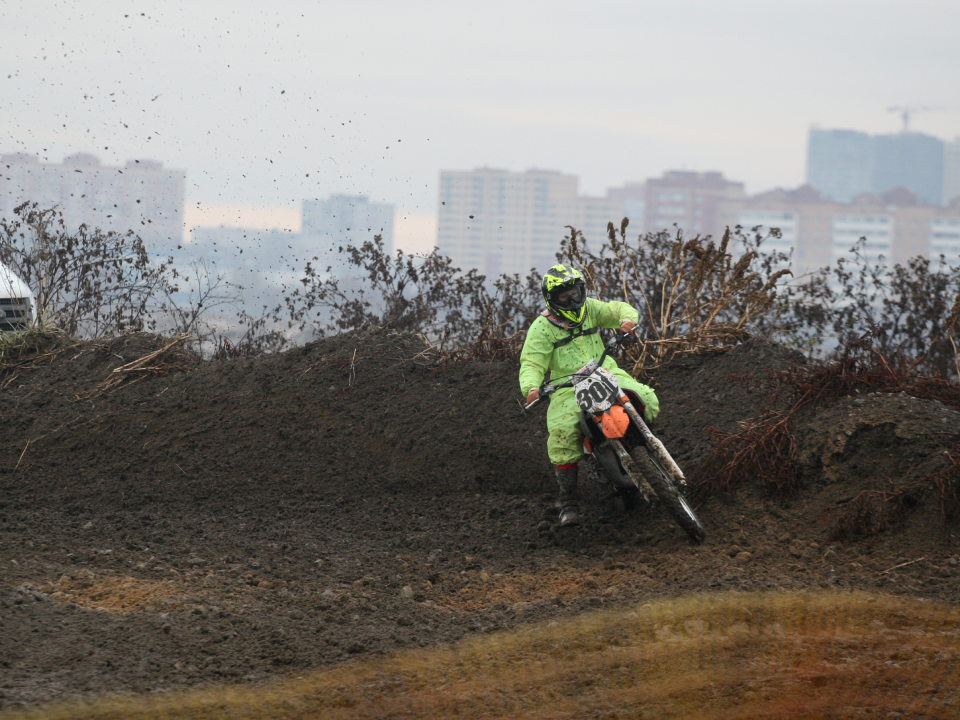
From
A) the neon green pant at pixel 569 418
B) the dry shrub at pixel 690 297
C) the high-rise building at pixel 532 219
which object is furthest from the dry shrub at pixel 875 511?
the high-rise building at pixel 532 219

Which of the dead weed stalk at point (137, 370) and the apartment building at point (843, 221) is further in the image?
the apartment building at point (843, 221)

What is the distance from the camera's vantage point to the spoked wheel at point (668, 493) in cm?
550

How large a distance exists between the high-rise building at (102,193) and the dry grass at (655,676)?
862 centimetres

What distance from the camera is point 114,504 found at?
7.37 metres

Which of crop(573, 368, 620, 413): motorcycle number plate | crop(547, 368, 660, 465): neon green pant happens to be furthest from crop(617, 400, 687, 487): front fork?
crop(547, 368, 660, 465): neon green pant

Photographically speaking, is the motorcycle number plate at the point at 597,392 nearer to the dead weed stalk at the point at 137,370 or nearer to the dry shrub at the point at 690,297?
the dry shrub at the point at 690,297

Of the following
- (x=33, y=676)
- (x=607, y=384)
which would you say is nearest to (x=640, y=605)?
(x=607, y=384)

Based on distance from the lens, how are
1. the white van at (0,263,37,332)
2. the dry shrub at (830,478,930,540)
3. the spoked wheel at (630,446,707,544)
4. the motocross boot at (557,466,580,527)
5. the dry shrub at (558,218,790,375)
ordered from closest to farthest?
the dry shrub at (830,478,930,540) → the spoked wheel at (630,446,707,544) → the motocross boot at (557,466,580,527) → the dry shrub at (558,218,790,375) → the white van at (0,263,37,332)

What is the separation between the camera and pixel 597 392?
568 cm

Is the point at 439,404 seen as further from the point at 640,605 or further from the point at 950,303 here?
the point at 950,303

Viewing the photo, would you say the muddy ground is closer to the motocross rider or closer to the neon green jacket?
the motocross rider

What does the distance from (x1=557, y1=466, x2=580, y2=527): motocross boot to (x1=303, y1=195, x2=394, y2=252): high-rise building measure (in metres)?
5.39

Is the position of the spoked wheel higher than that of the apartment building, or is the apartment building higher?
the apartment building

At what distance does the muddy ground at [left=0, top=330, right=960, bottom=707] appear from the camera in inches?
181
